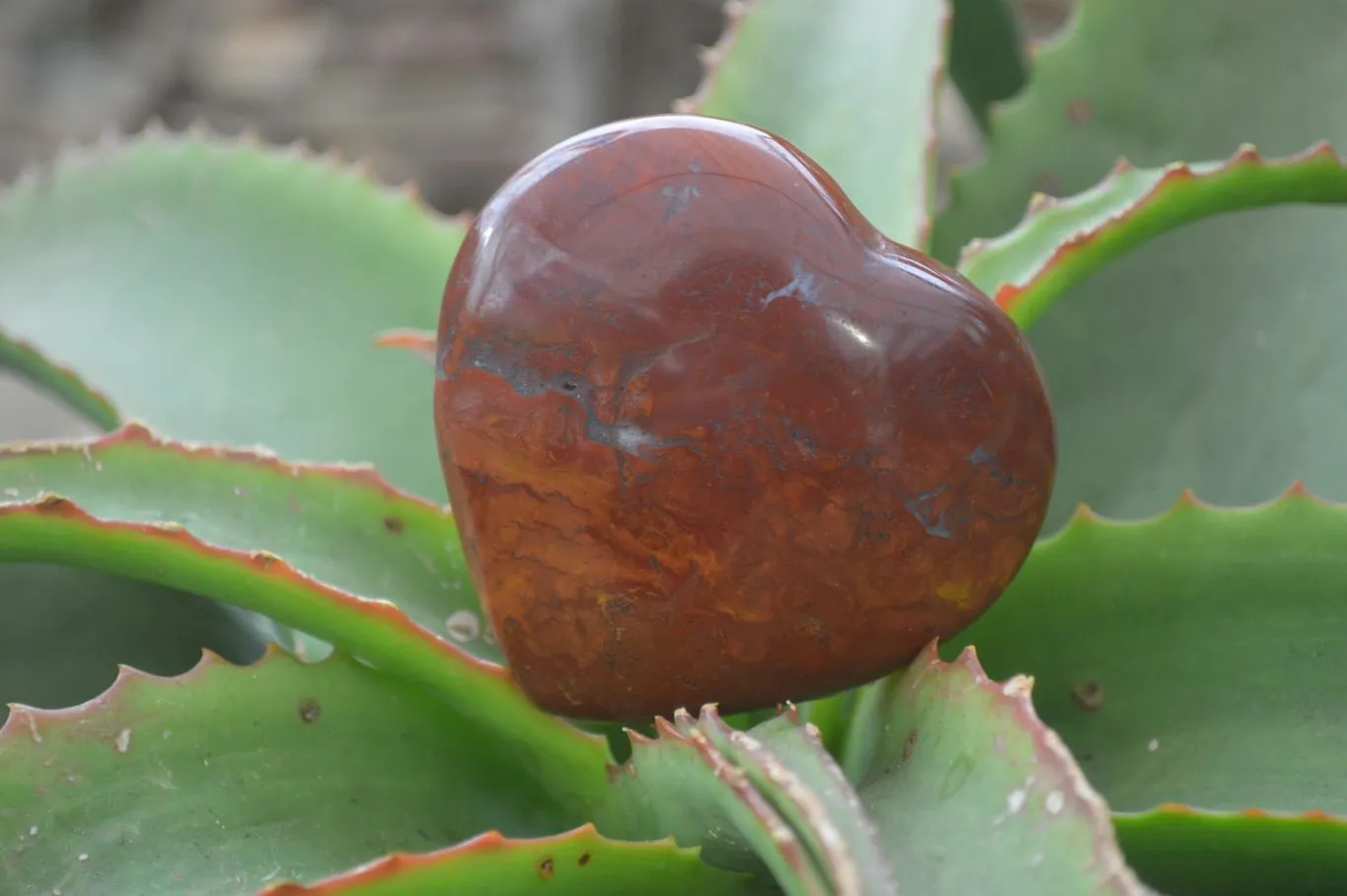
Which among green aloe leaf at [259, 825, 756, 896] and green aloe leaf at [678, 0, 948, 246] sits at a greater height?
green aloe leaf at [678, 0, 948, 246]

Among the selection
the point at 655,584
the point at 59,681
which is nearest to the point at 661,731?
the point at 655,584

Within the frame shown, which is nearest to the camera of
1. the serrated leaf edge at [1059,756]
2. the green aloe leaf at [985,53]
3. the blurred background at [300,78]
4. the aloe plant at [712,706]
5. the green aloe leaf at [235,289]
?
the serrated leaf edge at [1059,756]

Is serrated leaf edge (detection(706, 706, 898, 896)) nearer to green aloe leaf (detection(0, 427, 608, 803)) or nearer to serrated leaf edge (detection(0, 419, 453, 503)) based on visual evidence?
green aloe leaf (detection(0, 427, 608, 803))

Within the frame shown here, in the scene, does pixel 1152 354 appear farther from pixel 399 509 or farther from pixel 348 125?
pixel 348 125

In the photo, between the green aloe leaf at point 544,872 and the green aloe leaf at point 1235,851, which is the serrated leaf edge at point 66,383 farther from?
the green aloe leaf at point 1235,851

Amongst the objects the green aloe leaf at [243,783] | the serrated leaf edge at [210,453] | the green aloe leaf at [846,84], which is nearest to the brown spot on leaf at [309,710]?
the green aloe leaf at [243,783]

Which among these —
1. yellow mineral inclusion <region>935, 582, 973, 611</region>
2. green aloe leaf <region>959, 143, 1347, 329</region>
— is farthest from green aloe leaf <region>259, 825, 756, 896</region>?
green aloe leaf <region>959, 143, 1347, 329</region>
